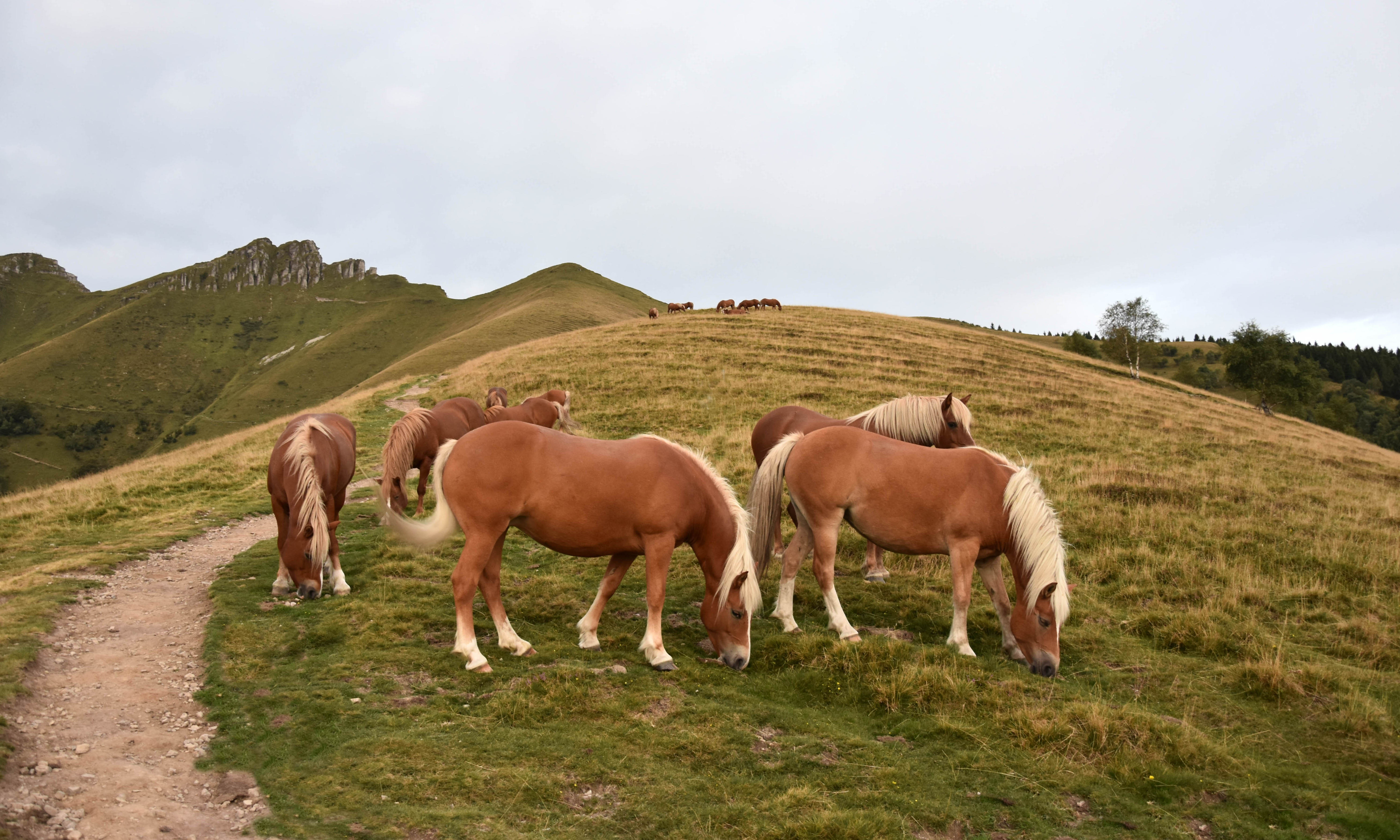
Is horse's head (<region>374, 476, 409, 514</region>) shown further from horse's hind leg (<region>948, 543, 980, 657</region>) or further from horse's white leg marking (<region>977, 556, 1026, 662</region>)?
horse's white leg marking (<region>977, 556, 1026, 662</region>)

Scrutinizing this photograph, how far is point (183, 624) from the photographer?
25.6 feet

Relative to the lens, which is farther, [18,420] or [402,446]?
[18,420]

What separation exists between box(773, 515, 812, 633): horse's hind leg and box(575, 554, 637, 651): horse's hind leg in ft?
6.41

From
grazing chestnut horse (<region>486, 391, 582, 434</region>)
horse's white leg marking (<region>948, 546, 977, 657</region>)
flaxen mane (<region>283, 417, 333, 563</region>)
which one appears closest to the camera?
horse's white leg marking (<region>948, 546, 977, 657</region>)

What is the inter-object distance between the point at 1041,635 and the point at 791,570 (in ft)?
8.86

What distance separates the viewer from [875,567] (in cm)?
1057

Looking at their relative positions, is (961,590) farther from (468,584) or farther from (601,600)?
(468,584)

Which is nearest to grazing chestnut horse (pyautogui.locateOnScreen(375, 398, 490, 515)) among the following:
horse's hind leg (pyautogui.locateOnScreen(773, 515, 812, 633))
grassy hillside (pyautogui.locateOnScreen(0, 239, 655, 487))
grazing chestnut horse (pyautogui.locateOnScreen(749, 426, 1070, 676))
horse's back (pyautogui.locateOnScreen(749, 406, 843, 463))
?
horse's back (pyautogui.locateOnScreen(749, 406, 843, 463))

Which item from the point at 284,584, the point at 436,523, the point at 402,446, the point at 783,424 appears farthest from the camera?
the point at 402,446

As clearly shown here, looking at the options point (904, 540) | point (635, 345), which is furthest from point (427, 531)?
point (635, 345)

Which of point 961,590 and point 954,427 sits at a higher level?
point 954,427

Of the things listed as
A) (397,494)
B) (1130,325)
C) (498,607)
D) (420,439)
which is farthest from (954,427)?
(1130,325)

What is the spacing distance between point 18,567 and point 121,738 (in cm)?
695

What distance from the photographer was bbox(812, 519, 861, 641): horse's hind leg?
7922mm
